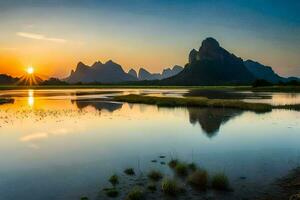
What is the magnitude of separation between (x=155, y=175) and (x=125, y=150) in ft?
29.9

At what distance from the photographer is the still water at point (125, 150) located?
62.9 ft

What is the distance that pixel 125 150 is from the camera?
28.8 m

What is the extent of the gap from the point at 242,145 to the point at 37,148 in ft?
65.8

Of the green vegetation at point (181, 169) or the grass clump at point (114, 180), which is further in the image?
the green vegetation at point (181, 169)

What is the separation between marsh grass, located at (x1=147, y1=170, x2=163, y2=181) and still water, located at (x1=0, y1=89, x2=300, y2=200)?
1.65 m

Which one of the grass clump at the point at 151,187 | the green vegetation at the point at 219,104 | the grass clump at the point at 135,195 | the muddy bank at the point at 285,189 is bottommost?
the muddy bank at the point at 285,189

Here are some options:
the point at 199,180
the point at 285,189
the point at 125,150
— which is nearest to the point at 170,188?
the point at 199,180

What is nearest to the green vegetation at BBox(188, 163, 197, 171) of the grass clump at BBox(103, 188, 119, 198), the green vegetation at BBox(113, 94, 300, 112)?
the grass clump at BBox(103, 188, 119, 198)

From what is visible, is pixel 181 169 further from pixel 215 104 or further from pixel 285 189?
pixel 215 104

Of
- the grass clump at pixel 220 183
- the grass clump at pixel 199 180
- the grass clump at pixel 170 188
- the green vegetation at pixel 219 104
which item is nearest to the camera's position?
the grass clump at pixel 170 188

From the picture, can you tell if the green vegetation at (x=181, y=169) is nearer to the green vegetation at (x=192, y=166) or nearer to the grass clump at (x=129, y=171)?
the green vegetation at (x=192, y=166)

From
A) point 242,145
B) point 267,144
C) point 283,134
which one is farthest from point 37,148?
point 283,134

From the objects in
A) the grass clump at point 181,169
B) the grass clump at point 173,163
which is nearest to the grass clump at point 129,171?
the grass clump at point 181,169

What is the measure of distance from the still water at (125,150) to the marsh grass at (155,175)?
1647mm
